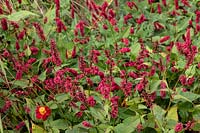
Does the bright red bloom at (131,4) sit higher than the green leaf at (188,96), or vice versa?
the bright red bloom at (131,4)

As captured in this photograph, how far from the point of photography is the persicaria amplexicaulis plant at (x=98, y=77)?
5.82 feet

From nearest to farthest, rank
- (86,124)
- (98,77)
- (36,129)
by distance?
(86,124), (36,129), (98,77)

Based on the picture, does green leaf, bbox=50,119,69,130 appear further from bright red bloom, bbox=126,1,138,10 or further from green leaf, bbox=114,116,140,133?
bright red bloom, bbox=126,1,138,10

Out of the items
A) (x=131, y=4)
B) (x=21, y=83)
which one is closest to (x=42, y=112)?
(x=21, y=83)

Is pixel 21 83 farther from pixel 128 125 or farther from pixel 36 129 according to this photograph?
pixel 128 125

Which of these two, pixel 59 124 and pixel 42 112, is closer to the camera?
pixel 42 112

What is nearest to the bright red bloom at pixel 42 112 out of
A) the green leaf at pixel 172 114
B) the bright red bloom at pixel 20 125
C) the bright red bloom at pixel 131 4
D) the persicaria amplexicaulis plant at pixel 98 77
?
the persicaria amplexicaulis plant at pixel 98 77

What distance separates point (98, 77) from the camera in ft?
6.65

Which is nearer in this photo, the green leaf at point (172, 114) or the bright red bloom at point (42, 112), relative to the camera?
the bright red bloom at point (42, 112)

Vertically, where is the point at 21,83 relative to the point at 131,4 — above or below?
below

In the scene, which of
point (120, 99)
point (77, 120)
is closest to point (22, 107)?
point (77, 120)

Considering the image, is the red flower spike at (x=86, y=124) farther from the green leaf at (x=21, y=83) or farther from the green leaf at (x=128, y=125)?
the green leaf at (x=21, y=83)

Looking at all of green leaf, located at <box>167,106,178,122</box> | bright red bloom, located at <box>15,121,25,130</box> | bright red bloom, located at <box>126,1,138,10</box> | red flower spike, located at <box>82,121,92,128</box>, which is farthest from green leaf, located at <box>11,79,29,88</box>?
bright red bloom, located at <box>126,1,138,10</box>

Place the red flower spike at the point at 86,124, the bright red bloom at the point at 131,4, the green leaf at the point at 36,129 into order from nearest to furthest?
the red flower spike at the point at 86,124 → the green leaf at the point at 36,129 → the bright red bloom at the point at 131,4
